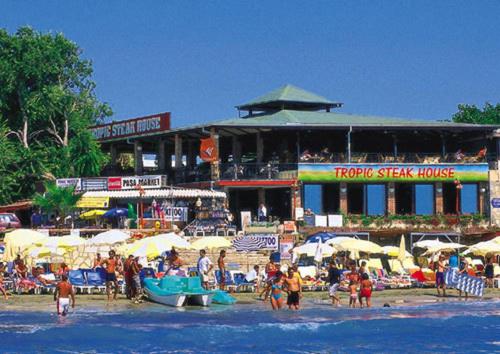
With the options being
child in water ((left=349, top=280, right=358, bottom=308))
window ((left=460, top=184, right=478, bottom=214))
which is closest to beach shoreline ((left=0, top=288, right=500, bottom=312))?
child in water ((left=349, top=280, right=358, bottom=308))

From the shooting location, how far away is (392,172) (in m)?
52.2

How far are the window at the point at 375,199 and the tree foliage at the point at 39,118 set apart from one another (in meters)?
16.7

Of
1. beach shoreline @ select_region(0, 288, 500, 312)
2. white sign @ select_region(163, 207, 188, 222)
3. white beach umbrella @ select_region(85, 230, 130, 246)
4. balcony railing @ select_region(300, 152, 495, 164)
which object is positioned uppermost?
balcony railing @ select_region(300, 152, 495, 164)

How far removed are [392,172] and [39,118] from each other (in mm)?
21892

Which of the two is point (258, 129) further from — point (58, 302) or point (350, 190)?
point (58, 302)

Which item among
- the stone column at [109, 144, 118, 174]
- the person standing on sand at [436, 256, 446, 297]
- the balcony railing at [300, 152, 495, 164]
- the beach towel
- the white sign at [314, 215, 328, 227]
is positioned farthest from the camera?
the stone column at [109, 144, 118, 174]

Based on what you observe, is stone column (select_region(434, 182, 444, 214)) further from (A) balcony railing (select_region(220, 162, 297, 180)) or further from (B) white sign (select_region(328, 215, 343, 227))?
(A) balcony railing (select_region(220, 162, 297, 180))

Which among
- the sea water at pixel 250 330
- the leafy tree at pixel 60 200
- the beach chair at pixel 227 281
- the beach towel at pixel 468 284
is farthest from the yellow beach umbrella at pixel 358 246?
the leafy tree at pixel 60 200

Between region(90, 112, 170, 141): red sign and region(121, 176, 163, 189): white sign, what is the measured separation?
407cm

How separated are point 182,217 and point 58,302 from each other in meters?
19.2

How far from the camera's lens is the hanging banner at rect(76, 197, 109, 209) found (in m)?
50.3

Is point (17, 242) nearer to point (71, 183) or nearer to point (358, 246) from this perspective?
point (358, 246)

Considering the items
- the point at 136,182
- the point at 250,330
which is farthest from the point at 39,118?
the point at 250,330

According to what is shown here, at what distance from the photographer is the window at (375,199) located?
2064 inches
